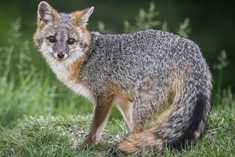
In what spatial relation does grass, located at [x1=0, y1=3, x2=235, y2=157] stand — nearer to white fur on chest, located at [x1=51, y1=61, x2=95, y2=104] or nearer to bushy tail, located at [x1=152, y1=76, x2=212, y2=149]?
bushy tail, located at [x1=152, y1=76, x2=212, y2=149]

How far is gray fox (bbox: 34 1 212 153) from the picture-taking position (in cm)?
789

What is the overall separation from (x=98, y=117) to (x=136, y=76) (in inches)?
19.9

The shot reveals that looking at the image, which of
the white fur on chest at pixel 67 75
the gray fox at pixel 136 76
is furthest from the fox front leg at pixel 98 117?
the white fur on chest at pixel 67 75

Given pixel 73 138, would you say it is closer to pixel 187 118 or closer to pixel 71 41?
pixel 71 41

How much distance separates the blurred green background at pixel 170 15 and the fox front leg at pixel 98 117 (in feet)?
27.5

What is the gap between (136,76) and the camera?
822cm

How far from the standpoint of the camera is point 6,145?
827 cm

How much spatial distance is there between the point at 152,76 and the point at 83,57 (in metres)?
0.78

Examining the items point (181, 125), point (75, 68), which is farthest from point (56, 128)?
point (181, 125)

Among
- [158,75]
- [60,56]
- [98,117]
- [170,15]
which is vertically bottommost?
[98,117]

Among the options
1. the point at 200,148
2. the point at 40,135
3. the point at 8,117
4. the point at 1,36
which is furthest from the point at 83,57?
the point at 1,36

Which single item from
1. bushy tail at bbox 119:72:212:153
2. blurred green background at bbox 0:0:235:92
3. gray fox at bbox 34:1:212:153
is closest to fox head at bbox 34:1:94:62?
gray fox at bbox 34:1:212:153

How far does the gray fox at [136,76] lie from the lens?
7.89m

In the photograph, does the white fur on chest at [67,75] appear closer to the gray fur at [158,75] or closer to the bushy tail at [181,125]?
the gray fur at [158,75]
